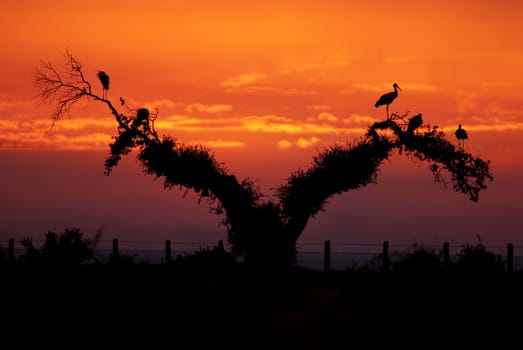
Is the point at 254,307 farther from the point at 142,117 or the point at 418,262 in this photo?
the point at 142,117

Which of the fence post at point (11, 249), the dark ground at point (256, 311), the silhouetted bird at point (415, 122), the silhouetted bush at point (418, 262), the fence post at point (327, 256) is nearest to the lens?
the dark ground at point (256, 311)

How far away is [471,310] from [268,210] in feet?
43.4

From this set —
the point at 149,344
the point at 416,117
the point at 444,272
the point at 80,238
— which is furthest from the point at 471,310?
the point at 80,238

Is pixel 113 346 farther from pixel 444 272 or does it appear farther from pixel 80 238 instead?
pixel 80 238

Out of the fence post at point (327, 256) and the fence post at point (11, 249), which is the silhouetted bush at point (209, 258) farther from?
the fence post at point (11, 249)

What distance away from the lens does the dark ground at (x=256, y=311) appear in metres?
23.7

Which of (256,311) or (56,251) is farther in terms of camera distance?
(56,251)

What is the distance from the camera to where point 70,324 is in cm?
2480

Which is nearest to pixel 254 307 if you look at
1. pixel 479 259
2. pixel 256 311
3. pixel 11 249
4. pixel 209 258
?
pixel 256 311

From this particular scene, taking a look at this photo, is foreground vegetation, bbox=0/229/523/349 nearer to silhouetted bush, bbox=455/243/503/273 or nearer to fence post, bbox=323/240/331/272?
silhouetted bush, bbox=455/243/503/273

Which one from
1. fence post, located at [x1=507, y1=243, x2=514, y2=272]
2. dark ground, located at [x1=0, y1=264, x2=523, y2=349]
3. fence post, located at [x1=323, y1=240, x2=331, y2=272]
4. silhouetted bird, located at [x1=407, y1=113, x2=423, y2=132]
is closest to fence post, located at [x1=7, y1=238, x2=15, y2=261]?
fence post, located at [x1=323, y1=240, x2=331, y2=272]

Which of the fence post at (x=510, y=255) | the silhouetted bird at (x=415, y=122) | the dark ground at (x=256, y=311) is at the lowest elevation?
the dark ground at (x=256, y=311)

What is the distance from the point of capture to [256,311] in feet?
81.1

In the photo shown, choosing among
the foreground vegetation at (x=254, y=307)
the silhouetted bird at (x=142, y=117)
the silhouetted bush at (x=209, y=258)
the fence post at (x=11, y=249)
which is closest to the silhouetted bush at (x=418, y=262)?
the foreground vegetation at (x=254, y=307)
